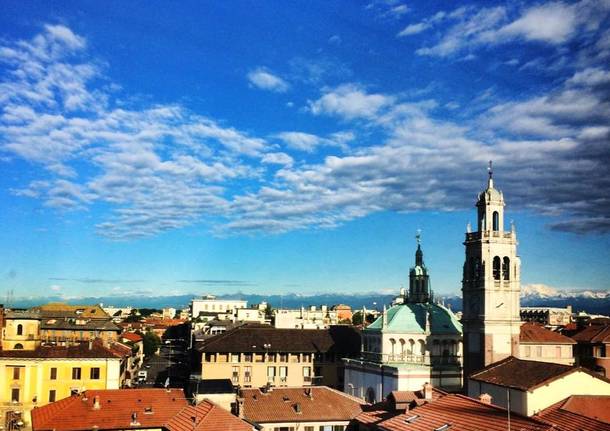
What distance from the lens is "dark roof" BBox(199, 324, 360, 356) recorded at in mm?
88062

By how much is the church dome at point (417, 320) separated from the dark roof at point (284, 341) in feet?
31.9

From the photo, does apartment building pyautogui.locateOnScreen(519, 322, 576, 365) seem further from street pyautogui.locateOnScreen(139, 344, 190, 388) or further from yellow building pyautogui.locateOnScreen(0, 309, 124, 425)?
yellow building pyautogui.locateOnScreen(0, 309, 124, 425)

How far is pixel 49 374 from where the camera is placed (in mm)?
69812

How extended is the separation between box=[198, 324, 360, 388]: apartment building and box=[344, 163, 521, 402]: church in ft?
18.2

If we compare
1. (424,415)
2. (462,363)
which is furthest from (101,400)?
(462,363)

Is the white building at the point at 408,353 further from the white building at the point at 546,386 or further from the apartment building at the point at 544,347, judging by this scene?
the white building at the point at 546,386

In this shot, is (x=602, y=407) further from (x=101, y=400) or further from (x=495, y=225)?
(x=101, y=400)

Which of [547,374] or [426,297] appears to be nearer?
[547,374]

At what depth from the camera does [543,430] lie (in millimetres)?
30750

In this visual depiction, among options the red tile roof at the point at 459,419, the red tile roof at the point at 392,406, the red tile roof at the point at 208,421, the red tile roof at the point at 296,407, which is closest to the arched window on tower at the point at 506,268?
the red tile roof at the point at 296,407

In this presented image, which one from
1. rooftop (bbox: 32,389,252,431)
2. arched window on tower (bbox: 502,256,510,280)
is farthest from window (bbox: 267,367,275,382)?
arched window on tower (bbox: 502,256,510,280)

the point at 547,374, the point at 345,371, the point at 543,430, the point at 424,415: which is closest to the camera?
the point at 543,430

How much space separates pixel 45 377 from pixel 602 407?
5404cm

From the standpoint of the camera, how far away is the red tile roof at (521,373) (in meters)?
53.2
